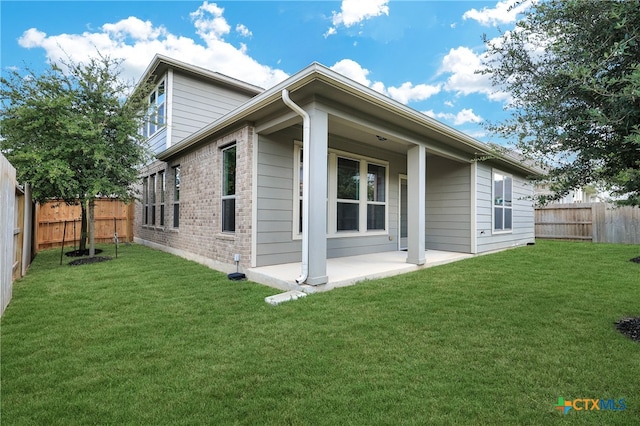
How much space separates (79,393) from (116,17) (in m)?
9.03

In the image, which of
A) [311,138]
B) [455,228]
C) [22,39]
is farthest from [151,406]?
[22,39]

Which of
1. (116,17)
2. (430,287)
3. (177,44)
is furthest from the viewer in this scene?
(177,44)

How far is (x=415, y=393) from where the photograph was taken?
6.77 feet

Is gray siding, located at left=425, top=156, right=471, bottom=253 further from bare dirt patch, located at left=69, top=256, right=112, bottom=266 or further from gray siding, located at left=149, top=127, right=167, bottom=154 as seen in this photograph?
bare dirt patch, located at left=69, top=256, right=112, bottom=266

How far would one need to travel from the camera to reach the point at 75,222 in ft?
32.7

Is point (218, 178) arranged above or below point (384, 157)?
below

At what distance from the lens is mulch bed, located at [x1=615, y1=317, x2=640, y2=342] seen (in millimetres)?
2973

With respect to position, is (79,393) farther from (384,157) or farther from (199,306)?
(384,157)

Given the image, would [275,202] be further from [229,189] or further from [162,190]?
[162,190]

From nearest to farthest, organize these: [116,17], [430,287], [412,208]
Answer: [430,287]
[412,208]
[116,17]

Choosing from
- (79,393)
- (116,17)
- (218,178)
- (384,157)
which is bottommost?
(79,393)

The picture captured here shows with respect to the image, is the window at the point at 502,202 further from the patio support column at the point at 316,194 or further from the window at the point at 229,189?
the window at the point at 229,189

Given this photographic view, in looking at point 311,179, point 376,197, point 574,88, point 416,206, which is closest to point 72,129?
point 311,179

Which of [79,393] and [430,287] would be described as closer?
[79,393]
